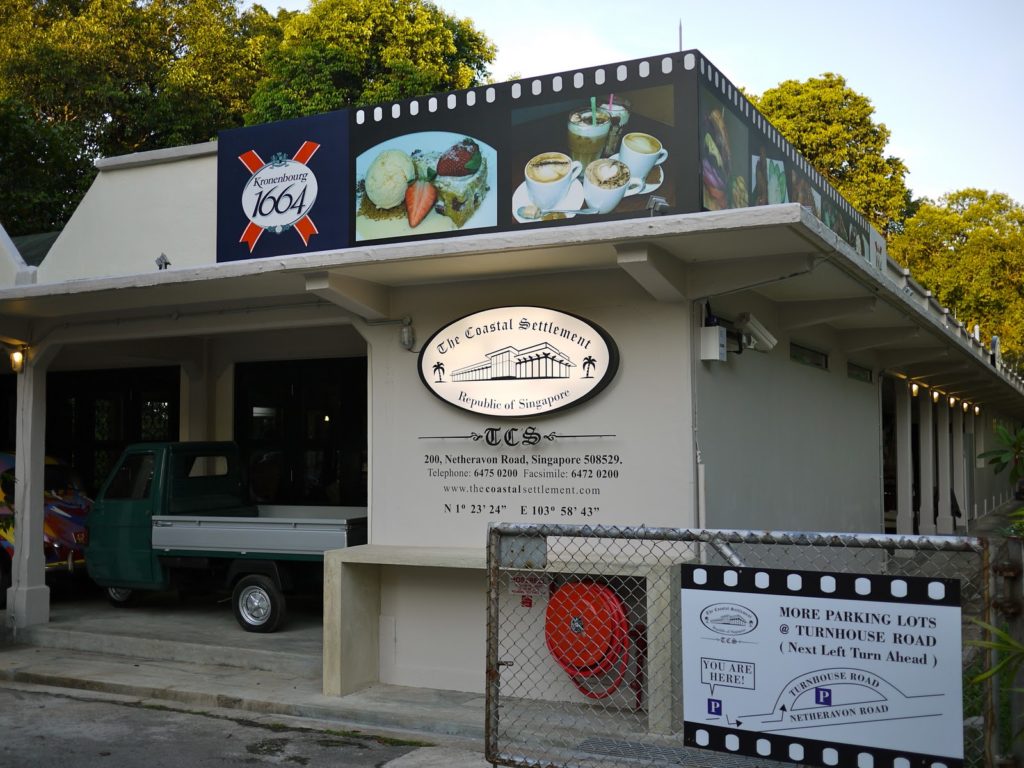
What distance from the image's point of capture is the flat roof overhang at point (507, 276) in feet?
23.2

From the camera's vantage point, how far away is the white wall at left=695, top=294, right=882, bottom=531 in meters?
8.25

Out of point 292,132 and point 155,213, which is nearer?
point 292,132

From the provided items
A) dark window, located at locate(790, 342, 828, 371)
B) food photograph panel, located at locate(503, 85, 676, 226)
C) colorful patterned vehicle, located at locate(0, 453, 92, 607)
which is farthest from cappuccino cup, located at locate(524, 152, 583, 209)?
colorful patterned vehicle, located at locate(0, 453, 92, 607)

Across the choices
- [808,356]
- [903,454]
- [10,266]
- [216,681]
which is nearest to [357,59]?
[903,454]

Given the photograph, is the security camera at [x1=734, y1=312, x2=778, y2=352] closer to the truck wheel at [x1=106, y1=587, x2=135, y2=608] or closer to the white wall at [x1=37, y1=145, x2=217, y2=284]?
the white wall at [x1=37, y1=145, x2=217, y2=284]

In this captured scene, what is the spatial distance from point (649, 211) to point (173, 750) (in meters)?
5.06

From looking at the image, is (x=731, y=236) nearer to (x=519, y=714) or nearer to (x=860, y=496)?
(x=519, y=714)

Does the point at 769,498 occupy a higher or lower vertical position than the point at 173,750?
higher

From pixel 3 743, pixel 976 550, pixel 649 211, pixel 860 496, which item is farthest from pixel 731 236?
pixel 860 496

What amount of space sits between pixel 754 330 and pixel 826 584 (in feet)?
14.9

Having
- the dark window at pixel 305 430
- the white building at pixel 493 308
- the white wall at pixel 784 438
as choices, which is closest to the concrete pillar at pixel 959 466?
the white wall at pixel 784 438

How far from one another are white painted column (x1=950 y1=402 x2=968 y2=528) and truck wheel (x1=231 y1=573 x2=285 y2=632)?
680 inches

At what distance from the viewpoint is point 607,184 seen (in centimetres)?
826

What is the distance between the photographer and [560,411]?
322 inches
